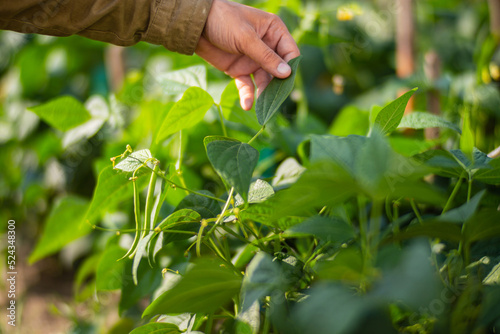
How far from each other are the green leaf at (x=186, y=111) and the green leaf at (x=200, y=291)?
0.21 m

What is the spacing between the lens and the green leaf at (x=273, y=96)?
1.71 ft

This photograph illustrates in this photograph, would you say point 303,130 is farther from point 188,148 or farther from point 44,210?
point 44,210

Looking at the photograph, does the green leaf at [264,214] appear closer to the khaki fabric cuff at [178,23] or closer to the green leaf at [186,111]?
the green leaf at [186,111]

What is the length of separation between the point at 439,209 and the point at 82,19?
637 millimetres

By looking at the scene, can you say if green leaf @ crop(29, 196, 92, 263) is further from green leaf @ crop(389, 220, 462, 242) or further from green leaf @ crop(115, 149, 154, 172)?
green leaf @ crop(389, 220, 462, 242)

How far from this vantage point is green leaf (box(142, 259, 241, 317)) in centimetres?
40

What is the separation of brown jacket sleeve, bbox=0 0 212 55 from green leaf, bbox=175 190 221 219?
27cm

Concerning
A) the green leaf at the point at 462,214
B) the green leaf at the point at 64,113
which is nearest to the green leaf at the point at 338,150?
the green leaf at the point at 462,214

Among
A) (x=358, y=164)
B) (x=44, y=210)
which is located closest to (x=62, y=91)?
(x=44, y=210)

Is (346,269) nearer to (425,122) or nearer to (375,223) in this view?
(375,223)

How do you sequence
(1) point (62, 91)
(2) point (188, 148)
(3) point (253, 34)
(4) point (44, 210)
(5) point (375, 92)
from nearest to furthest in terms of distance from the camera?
(3) point (253, 34) < (2) point (188, 148) < (5) point (375, 92) < (4) point (44, 210) < (1) point (62, 91)

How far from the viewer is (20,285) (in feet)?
5.30

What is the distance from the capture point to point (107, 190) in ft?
1.95

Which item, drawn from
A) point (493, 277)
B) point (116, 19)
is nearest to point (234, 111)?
point (116, 19)
